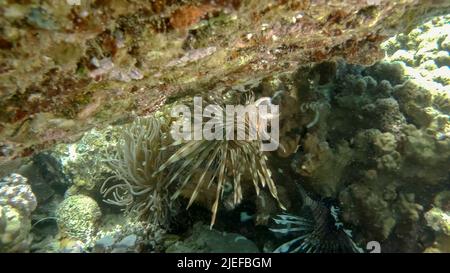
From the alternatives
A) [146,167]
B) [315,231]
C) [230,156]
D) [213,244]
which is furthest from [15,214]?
[315,231]

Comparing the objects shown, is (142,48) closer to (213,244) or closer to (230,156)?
(230,156)

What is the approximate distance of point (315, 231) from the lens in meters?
3.51

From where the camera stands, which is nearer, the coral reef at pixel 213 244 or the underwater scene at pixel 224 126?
the underwater scene at pixel 224 126

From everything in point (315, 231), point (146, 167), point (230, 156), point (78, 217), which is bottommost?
point (78, 217)

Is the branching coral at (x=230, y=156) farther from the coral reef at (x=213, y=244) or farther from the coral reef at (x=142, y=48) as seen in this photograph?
the coral reef at (x=142, y=48)

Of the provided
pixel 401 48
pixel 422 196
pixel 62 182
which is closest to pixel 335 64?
pixel 422 196

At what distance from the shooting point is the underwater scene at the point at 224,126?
6.29 feet

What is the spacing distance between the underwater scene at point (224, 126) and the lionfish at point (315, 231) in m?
0.01

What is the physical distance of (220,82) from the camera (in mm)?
2756

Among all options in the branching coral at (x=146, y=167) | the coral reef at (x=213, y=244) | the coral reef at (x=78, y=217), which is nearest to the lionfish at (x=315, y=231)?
the coral reef at (x=213, y=244)

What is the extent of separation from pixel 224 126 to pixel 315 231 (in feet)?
5.00

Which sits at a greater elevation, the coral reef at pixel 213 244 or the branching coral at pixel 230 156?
the branching coral at pixel 230 156

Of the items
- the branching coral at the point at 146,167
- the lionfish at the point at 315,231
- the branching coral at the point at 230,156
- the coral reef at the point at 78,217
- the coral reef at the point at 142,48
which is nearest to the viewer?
the coral reef at the point at 142,48
